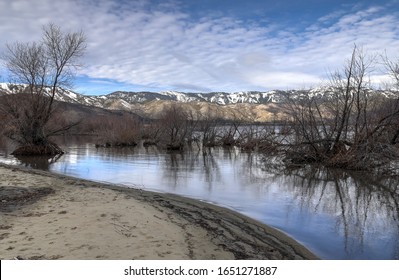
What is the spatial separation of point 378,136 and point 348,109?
9.85ft

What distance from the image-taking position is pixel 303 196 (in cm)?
1491

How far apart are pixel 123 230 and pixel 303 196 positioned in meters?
9.26

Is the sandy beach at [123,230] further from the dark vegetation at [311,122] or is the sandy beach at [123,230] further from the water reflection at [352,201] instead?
the dark vegetation at [311,122]

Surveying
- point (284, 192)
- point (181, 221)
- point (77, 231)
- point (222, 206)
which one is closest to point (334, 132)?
point (284, 192)

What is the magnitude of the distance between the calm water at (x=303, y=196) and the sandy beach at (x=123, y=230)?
1.04 metres

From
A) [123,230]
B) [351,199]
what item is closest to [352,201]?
[351,199]

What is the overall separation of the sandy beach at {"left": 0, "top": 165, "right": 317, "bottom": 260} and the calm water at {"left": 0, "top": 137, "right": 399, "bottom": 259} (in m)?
1.04

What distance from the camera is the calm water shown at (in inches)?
358

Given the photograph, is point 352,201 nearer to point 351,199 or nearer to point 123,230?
point 351,199

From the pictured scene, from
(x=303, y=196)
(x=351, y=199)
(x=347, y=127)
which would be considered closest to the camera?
(x=351, y=199)

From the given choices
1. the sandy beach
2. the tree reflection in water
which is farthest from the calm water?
the sandy beach

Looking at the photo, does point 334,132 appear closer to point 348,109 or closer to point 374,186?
point 348,109

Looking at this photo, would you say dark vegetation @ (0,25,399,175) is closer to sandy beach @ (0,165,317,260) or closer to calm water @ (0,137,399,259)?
calm water @ (0,137,399,259)

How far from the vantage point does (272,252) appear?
294 inches
